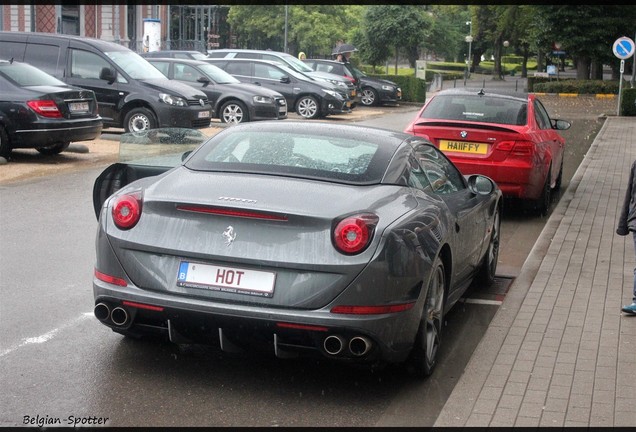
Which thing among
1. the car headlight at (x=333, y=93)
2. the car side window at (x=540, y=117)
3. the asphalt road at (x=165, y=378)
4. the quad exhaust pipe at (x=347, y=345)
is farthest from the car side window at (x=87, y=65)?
the quad exhaust pipe at (x=347, y=345)

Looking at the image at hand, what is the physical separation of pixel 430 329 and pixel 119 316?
5.85 feet

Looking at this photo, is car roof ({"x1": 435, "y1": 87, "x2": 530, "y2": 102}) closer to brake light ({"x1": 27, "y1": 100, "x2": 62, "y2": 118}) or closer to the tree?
brake light ({"x1": 27, "y1": 100, "x2": 62, "y2": 118})

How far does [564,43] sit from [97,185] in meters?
51.2

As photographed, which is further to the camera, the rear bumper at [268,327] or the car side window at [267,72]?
the car side window at [267,72]

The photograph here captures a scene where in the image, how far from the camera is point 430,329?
6047mm

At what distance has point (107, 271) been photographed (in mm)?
5680

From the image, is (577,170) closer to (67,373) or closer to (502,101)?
(502,101)

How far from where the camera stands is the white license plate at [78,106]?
1653 cm

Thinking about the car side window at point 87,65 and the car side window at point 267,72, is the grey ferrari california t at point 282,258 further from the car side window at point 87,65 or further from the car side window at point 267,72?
the car side window at point 267,72

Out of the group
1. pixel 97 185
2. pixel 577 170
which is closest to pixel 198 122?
pixel 577 170

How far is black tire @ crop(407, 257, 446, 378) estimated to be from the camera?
585 centimetres

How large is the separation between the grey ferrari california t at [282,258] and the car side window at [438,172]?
1.73 feet

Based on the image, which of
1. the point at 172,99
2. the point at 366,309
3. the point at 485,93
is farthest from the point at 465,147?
the point at 172,99

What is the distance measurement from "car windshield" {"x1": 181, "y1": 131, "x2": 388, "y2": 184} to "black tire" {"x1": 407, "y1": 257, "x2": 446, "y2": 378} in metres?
0.69
